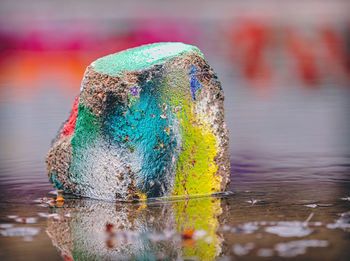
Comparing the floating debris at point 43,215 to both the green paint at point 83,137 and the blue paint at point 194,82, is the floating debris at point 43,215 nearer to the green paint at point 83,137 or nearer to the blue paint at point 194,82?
the green paint at point 83,137

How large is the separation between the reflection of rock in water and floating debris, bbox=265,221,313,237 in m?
0.42

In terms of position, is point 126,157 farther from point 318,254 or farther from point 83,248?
point 318,254

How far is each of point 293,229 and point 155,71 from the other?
1951mm

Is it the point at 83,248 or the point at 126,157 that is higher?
the point at 126,157

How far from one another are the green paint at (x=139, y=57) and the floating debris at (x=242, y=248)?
2123 millimetres

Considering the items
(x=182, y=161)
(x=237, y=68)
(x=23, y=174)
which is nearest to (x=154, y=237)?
(x=182, y=161)

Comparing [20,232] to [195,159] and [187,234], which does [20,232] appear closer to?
[187,234]

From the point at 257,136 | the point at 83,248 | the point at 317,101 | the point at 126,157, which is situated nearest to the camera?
the point at 83,248

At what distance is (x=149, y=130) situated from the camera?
21.5 feet

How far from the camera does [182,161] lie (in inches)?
263

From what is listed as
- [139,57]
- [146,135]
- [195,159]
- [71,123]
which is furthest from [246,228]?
[71,123]

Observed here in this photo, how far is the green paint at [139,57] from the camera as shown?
6652 millimetres

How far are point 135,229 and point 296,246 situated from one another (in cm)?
128

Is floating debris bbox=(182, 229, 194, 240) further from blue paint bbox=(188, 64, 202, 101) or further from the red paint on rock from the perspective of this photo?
the red paint on rock
